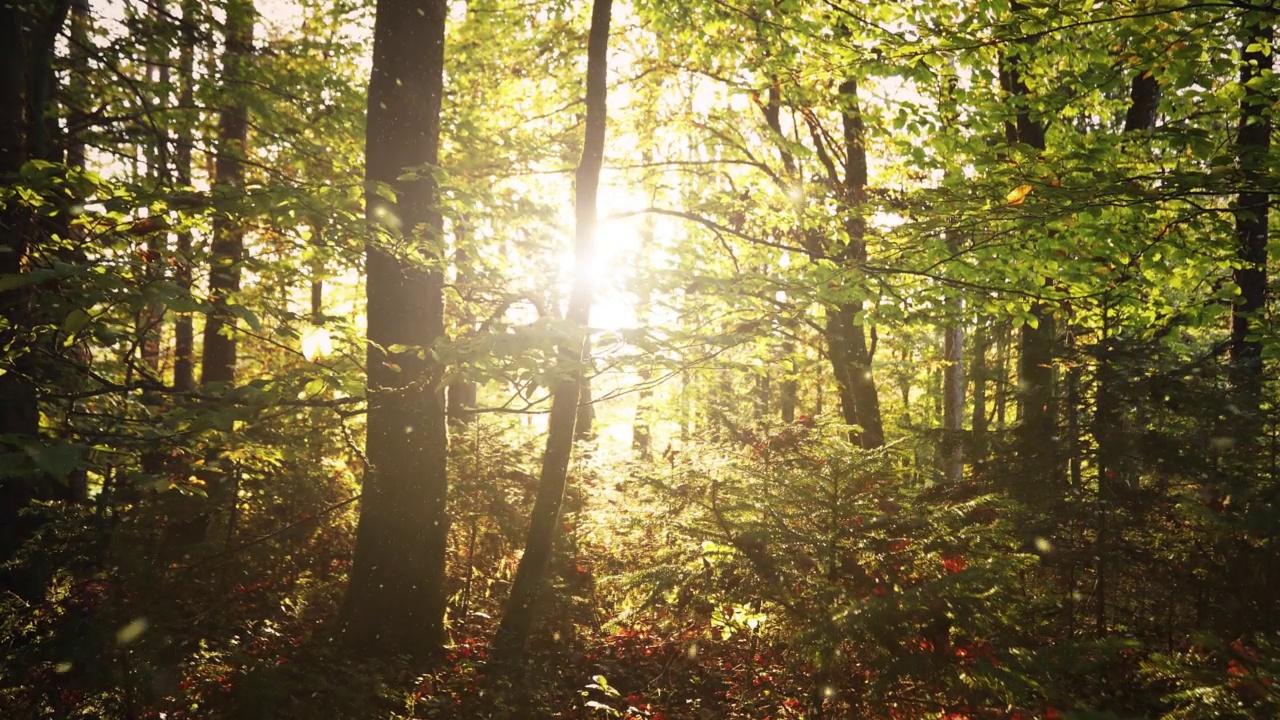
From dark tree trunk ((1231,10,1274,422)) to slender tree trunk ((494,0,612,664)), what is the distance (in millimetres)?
5163

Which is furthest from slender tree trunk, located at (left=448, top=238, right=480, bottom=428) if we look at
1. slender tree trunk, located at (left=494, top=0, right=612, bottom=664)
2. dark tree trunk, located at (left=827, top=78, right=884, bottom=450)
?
dark tree trunk, located at (left=827, top=78, right=884, bottom=450)

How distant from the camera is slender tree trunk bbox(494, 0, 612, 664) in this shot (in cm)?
671

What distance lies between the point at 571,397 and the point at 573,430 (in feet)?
1.21

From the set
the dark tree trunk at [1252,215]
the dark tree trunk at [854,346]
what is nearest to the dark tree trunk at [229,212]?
the dark tree trunk at [1252,215]

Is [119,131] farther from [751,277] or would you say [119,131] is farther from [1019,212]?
[1019,212]

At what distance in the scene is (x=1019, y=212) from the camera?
5480 millimetres

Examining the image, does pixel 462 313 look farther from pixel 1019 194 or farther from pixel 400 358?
pixel 1019 194

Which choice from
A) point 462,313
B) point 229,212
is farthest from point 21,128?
point 462,313

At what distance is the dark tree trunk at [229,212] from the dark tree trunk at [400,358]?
43.9 inches

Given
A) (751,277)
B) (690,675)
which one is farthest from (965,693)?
(751,277)

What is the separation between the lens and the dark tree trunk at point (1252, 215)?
5.06m

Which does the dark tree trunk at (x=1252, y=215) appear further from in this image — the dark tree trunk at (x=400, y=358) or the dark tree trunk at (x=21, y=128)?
the dark tree trunk at (x=21, y=128)

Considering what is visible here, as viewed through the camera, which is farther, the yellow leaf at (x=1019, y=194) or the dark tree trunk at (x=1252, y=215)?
the yellow leaf at (x=1019, y=194)

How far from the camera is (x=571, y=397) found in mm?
6609
